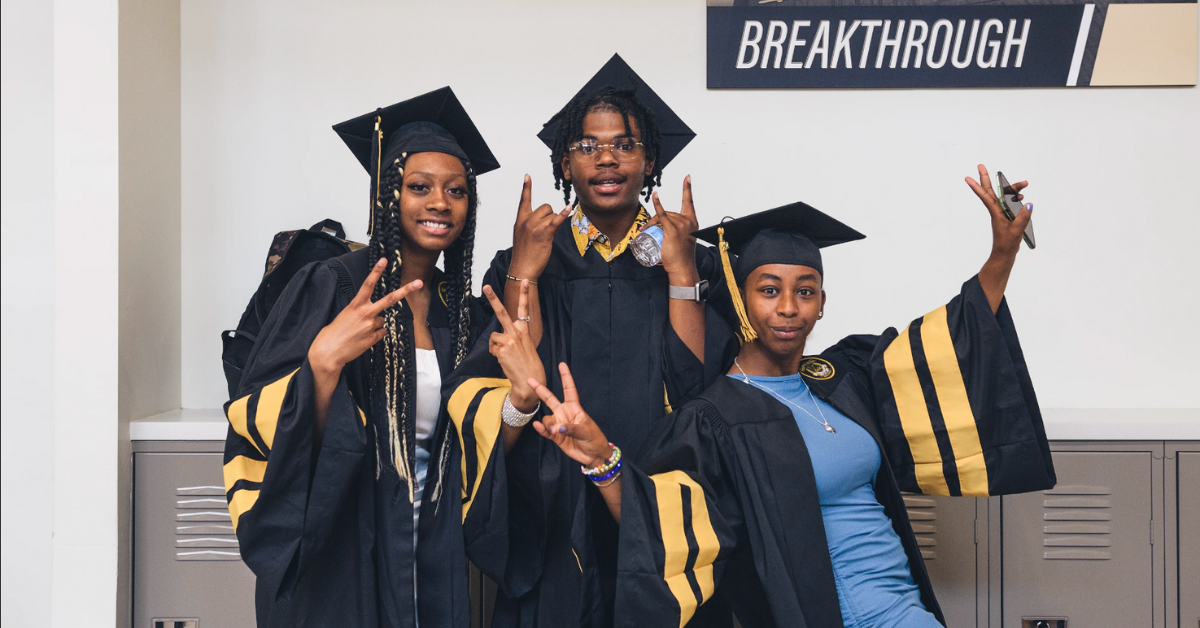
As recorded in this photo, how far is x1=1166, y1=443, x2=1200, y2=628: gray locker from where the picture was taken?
8.25 ft

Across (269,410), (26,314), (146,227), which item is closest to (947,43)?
(269,410)

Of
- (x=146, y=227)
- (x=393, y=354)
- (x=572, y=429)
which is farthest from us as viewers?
(x=146, y=227)

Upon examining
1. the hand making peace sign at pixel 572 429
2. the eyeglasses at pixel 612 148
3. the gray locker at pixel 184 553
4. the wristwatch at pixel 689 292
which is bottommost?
the gray locker at pixel 184 553

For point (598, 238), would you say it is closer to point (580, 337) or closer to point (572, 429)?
point (580, 337)

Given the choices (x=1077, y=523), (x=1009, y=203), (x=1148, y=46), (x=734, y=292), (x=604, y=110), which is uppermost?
(x=1148, y=46)

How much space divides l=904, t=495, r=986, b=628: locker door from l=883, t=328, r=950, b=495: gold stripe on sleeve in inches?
27.8

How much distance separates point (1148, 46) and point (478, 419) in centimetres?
301

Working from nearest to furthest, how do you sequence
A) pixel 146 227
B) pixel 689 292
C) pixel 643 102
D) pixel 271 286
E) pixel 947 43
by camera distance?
pixel 689 292 → pixel 643 102 → pixel 271 286 → pixel 146 227 → pixel 947 43

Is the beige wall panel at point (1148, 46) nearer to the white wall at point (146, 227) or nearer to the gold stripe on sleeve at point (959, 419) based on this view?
the gold stripe on sleeve at point (959, 419)

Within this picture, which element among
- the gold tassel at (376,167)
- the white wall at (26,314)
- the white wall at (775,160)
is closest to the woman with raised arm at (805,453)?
the gold tassel at (376,167)

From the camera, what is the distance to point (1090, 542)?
8.33ft

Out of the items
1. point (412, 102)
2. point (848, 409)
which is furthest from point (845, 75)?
point (412, 102)

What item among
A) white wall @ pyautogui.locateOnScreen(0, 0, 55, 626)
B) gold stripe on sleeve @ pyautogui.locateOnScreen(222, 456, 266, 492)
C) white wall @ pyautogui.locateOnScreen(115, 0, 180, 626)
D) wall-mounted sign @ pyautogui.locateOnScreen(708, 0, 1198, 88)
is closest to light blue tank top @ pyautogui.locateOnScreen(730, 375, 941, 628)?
gold stripe on sleeve @ pyautogui.locateOnScreen(222, 456, 266, 492)

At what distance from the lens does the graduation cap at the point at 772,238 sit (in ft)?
5.96
